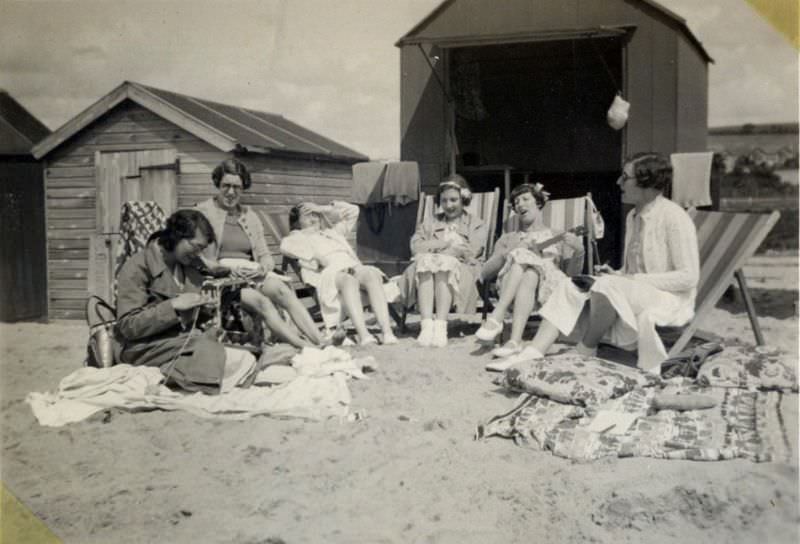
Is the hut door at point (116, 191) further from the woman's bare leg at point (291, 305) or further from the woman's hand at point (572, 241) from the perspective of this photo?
the woman's hand at point (572, 241)

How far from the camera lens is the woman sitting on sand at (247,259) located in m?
4.10

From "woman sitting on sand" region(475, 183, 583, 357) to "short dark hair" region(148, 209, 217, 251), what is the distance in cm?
176

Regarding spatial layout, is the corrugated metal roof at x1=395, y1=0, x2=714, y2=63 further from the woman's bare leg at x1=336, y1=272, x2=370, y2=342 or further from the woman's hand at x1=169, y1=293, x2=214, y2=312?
the woman's hand at x1=169, y1=293, x2=214, y2=312

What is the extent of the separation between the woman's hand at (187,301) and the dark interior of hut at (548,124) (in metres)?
6.25

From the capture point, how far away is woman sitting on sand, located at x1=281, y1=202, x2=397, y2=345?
15.4 feet

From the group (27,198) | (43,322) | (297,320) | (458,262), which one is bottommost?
(43,322)

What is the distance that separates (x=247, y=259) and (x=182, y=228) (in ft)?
3.87

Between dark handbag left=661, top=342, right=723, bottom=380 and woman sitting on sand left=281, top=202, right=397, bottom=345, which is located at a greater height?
woman sitting on sand left=281, top=202, right=397, bottom=345

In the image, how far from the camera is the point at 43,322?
7.92m

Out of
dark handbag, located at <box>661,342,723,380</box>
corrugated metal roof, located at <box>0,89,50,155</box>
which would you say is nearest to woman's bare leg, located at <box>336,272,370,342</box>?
dark handbag, located at <box>661,342,723,380</box>

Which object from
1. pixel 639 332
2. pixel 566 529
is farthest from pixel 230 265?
pixel 566 529

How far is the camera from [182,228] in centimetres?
350

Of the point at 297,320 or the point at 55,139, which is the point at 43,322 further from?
the point at 297,320

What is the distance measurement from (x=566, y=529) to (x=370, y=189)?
17.1 feet
